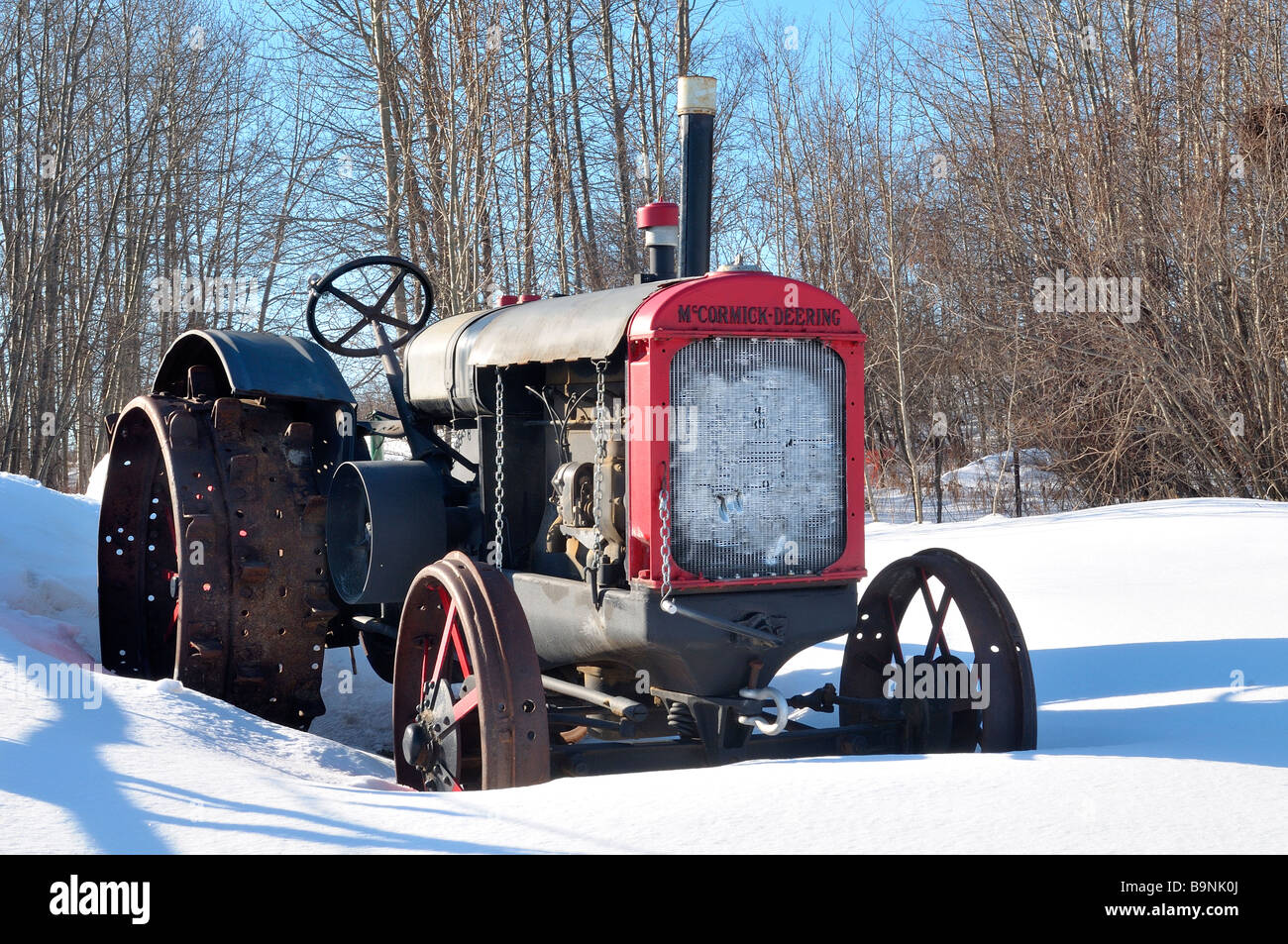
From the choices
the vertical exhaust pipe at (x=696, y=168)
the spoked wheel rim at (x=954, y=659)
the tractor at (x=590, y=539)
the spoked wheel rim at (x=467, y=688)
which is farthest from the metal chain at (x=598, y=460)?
the spoked wheel rim at (x=954, y=659)

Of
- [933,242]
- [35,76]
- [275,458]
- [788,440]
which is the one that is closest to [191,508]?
[275,458]

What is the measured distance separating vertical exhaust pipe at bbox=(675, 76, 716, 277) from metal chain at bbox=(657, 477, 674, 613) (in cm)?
131

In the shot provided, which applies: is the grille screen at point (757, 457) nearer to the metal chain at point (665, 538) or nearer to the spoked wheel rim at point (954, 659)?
the metal chain at point (665, 538)

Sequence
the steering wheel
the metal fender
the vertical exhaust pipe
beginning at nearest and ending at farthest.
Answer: the vertical exhaust pipe, the metal fender, the steering wheel

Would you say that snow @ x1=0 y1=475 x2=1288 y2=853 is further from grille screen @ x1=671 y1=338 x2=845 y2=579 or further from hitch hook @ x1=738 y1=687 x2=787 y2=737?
grille screen @ x1=671 y1=338 x2=845 y2=579

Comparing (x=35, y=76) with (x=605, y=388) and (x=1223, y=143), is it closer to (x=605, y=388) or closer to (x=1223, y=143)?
(x=1223, y=143)

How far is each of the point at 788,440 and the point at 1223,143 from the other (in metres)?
10.2

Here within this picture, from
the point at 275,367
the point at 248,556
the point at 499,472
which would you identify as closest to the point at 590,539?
the point at 499,472

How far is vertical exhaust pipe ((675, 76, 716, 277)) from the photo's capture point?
15.5 feet

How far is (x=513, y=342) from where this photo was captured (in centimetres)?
439

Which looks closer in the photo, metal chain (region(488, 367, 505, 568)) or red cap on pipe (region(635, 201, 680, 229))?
metal chain (region(488, 367, 505, 568))

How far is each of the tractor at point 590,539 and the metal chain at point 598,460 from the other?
0.01 metres

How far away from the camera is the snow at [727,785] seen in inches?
100

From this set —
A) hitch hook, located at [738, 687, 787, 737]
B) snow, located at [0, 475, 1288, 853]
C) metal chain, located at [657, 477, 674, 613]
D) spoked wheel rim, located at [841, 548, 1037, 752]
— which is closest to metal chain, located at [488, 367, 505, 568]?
metal chain, located at [657, 477, 674, 613]
